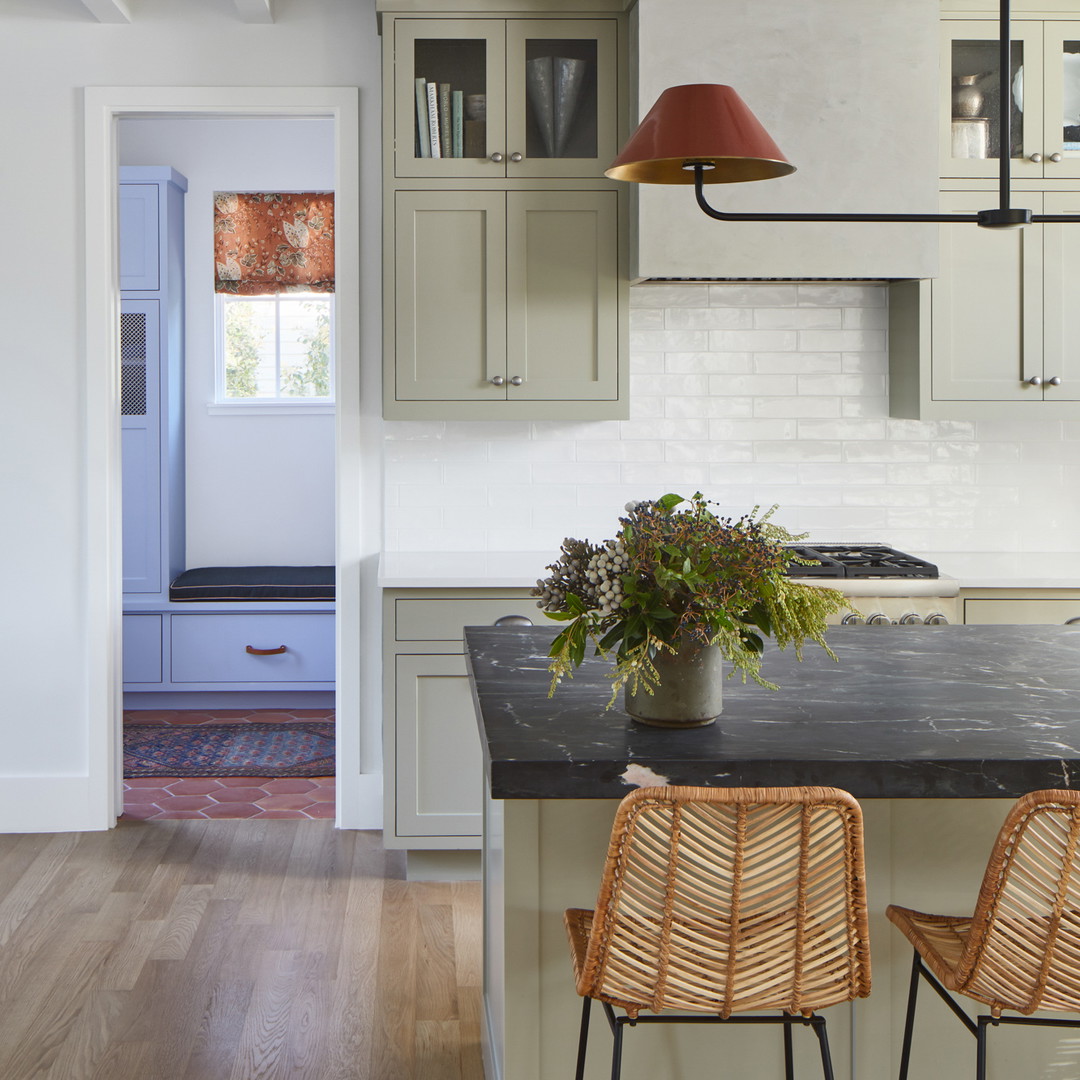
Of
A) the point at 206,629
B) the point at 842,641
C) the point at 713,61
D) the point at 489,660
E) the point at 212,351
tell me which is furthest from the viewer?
the point at 212,351

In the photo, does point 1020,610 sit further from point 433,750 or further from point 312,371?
point 312,371

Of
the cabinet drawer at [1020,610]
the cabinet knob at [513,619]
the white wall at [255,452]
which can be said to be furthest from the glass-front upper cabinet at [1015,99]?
the white wall at [255,452]

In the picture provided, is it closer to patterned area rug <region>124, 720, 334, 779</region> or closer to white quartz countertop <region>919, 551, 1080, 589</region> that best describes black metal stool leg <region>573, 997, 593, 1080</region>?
white quartz countertop <region>919, 551, 1080, 589</region>

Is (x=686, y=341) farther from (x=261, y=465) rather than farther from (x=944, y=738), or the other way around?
(x=261, y=465)

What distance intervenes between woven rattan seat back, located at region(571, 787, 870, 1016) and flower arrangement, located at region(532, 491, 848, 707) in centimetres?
30

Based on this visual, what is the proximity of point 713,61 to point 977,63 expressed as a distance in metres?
0.91

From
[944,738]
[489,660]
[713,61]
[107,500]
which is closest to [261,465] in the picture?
[107,500]

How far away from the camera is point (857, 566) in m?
3.71

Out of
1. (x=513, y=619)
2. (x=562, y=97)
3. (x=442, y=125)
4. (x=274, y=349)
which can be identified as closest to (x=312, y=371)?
(x=274, y=349)

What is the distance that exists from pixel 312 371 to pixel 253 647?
1.68 metres

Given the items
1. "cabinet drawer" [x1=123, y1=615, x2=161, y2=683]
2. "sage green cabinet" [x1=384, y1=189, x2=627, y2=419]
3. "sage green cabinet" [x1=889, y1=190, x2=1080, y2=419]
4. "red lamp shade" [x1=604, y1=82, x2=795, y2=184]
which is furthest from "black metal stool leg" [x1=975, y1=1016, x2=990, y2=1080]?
"cabinet drawer" [x1=123, y1=615, x2=161, y2=683]

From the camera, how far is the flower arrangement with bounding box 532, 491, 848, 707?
178 centimetres

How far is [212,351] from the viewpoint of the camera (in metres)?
6.74

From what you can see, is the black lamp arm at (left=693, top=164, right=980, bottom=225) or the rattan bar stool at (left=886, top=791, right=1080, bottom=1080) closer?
the rattan bar stool at (left=886, top=791, right=1080, bottom=1080)
